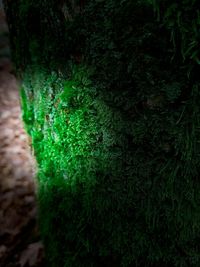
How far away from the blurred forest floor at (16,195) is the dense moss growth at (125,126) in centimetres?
50

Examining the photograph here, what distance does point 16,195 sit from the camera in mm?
2609

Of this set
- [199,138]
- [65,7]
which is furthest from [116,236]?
[65,7]

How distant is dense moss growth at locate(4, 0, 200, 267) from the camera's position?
1503 millimetres

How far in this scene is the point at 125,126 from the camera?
5.49 feet

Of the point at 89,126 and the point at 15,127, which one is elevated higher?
the point at 15,127

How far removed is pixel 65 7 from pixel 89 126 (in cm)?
69

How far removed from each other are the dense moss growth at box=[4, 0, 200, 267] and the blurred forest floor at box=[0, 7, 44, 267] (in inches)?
19.6

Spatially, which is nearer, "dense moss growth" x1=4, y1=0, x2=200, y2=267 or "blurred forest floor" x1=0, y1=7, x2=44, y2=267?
"dense moss growth" x1=4, y1=0, x2=200, y2=267

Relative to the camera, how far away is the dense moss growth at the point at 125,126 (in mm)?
1503

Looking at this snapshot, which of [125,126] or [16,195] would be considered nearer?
[125,126]

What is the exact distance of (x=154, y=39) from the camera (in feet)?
4.89

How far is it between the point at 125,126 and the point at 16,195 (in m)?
1.38

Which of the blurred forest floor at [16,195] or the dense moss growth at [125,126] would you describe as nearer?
the dense moss growth at [125,126]

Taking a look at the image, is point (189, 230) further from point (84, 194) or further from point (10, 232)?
point (10, 232)
